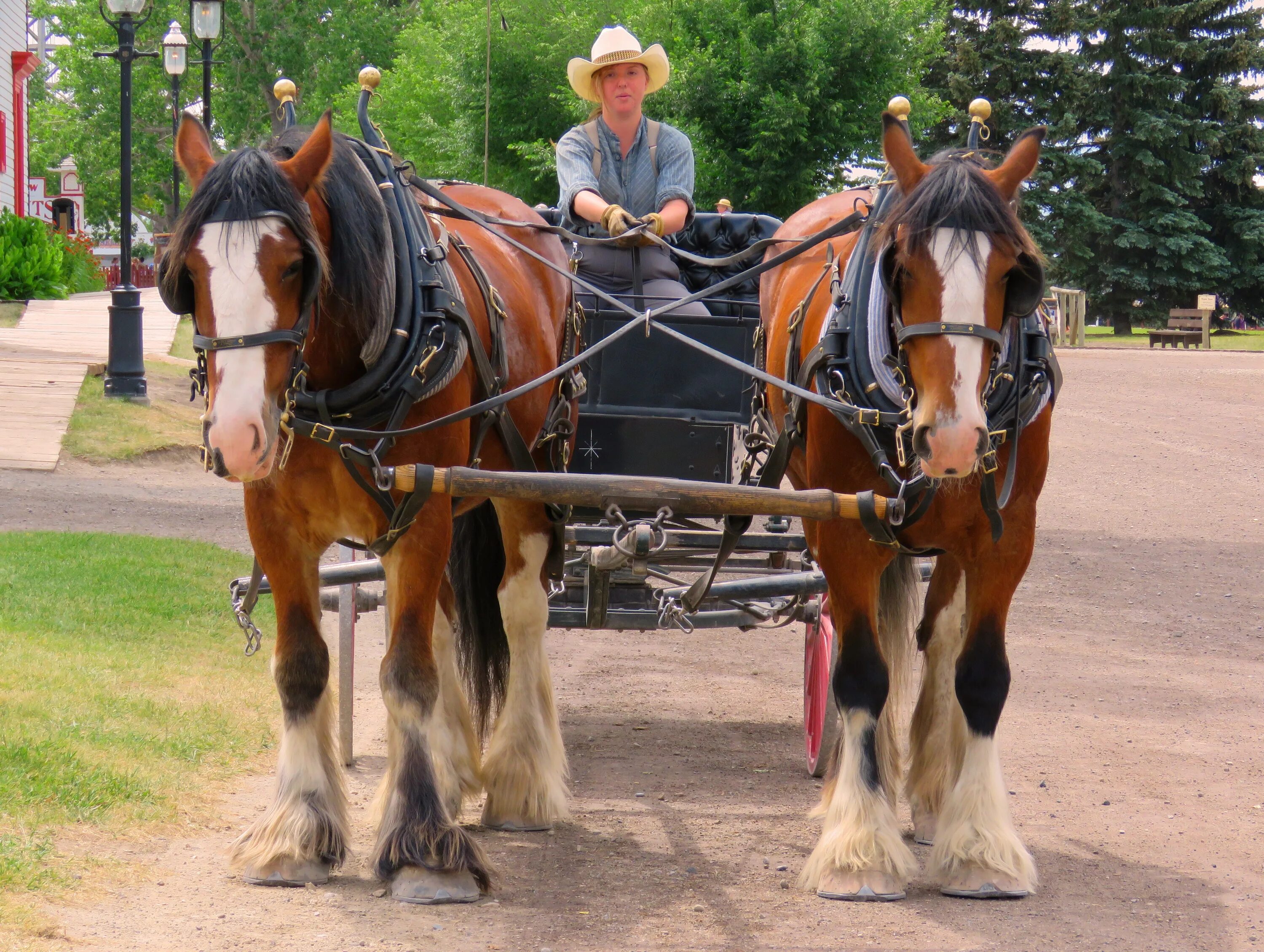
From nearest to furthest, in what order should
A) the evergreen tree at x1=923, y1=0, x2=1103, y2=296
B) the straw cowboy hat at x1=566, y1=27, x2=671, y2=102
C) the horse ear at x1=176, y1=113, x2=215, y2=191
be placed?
the horse ear at x1=176, y1=113, x2=215, y2=191
the straw cowboy hat at x1=566, y1=27, x2=671, y2=102
the evergreen tree at x1=923, y1=0, x2=1103, y2=296

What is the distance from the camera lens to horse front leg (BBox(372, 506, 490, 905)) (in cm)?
375

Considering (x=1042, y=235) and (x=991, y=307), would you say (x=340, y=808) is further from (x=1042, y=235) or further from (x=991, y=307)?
(x=1042, y=235)

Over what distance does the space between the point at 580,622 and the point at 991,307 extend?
7.54ft

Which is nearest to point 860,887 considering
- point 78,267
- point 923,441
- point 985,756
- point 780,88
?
point 985,756

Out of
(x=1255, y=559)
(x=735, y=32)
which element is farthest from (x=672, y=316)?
(x=735, y=32)

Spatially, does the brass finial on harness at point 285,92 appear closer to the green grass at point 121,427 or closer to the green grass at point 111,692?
the green grass at point 111,692

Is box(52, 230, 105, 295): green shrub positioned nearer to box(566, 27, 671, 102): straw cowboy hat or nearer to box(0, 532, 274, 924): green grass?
box(0, 532, 274, 924): green grass

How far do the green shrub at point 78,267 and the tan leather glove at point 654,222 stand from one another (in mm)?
21421

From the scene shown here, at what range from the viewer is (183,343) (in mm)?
20172

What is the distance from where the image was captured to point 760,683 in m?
6.96

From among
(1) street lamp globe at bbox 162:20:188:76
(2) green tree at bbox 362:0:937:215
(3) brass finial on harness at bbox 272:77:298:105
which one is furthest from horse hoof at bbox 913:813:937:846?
(1) street lamp globe at bbox 162:20:188:76

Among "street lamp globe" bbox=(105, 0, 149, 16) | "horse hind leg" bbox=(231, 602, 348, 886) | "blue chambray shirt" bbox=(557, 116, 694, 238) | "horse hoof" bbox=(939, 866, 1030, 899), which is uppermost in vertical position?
"street lamp globe" bbox=(105, 0, 149, 16)

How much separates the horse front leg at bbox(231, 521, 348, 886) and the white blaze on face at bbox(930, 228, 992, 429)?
1.84 meters

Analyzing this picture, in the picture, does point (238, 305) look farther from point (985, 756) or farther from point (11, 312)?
point (11, 312)
